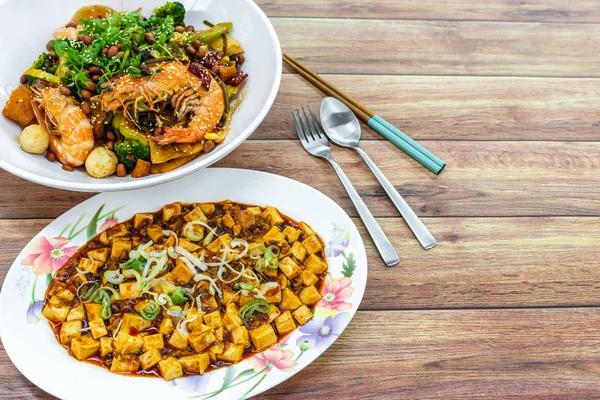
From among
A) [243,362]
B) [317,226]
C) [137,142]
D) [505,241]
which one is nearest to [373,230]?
[317,226]

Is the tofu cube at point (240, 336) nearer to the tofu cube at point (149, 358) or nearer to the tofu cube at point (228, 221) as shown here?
the tofu cube at point (149, 358)

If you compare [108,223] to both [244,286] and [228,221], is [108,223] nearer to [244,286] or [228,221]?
[228,221]

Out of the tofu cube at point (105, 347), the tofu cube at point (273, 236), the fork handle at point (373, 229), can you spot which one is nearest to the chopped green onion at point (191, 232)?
the tofu cube at point (273, 236)

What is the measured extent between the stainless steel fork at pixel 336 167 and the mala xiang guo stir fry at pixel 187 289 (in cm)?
23

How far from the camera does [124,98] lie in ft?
6.28

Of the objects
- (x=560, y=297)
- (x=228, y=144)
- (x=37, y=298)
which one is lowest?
(x=560, y=297)

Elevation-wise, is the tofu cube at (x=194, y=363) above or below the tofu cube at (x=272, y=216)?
below

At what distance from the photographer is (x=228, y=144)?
185 cm

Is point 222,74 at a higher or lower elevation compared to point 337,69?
higher

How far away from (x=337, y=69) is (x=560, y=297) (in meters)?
1.35

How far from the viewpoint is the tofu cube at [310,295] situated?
5.78 feet

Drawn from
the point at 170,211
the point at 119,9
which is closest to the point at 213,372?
the point at 170,211

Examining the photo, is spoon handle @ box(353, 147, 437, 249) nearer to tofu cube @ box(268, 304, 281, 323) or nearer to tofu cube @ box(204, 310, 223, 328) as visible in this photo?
tofu cube @ box(268, 304, 281, 323)

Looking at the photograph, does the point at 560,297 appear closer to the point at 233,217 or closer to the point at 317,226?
the point at 317,226
